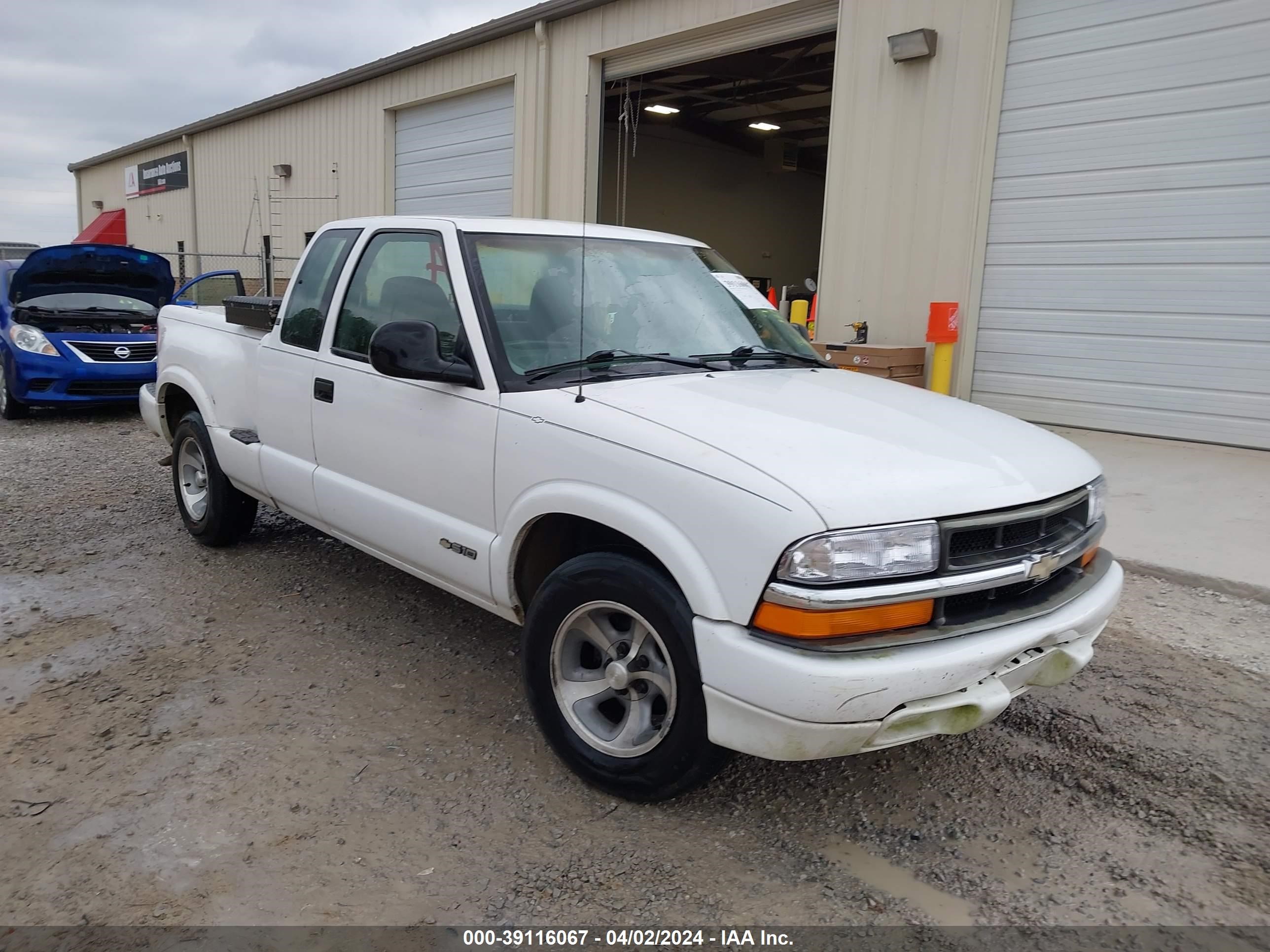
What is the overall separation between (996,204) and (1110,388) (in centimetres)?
189

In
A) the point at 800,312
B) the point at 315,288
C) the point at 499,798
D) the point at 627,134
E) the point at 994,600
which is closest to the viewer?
the point at 994,600

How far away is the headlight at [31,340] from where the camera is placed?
31.9 ft

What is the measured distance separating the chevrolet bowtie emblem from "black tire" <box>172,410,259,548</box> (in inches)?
160

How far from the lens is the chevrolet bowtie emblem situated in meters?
2.76

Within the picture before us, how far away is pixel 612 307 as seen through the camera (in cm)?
368

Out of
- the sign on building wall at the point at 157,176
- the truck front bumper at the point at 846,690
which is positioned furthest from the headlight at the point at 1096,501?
the sign on building wall at the point at 157,176

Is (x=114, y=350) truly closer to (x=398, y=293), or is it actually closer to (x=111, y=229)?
(x=398, y=293)

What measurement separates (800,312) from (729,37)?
10.4 ft

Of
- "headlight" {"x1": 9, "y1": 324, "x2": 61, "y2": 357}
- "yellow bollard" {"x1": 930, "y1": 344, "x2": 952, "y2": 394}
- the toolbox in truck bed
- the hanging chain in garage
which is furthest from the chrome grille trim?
the hanging chain in garage

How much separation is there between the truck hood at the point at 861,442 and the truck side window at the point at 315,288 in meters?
1.80

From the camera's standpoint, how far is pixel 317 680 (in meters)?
3.88

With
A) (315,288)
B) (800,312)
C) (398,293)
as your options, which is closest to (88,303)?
(315,288)

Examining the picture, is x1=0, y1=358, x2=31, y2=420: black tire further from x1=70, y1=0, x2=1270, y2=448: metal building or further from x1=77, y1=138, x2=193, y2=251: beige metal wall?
x1=77, y1=138, x2=193, y2=251: beige metal wall

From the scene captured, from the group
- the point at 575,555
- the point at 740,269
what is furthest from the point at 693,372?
the point at 740,269
